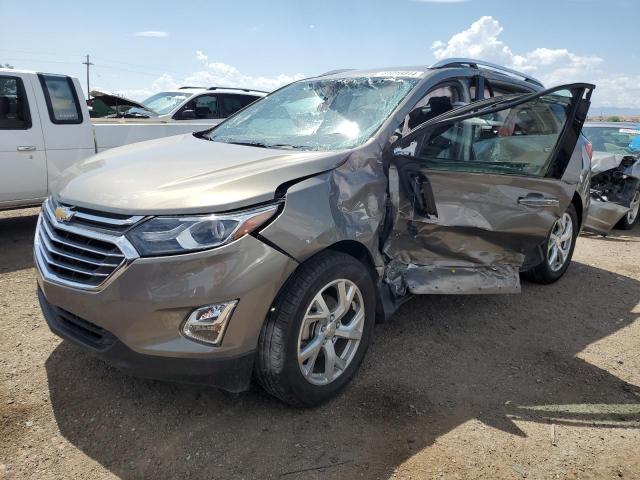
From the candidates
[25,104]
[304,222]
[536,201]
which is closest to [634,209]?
[536,201]

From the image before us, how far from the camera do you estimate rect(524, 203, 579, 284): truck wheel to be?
191 inches

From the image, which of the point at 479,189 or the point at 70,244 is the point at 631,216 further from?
the point at 70,244

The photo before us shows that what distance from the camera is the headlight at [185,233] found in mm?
2240

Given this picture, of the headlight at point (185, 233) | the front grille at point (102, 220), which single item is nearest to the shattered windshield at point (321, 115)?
the headlight at point (185, 233)

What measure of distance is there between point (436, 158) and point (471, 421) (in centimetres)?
162

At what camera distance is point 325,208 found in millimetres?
2645

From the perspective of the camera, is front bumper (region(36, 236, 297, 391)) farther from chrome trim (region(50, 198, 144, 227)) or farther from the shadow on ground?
the shadow on ground

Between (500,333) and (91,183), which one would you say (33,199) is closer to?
(91,183)

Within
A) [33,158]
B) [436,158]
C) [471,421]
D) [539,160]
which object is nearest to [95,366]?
[471,421]

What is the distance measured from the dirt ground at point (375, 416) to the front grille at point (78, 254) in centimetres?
77

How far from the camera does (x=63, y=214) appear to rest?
8.41 ft

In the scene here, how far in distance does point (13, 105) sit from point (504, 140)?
17.1ft

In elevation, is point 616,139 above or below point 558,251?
above

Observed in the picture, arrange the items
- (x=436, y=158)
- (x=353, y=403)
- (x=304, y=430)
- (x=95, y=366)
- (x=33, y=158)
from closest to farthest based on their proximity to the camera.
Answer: (x=304, y=430), (x=353, y=403), (x=95, y=366), (x=436, y=158), (x=33, y=158)
